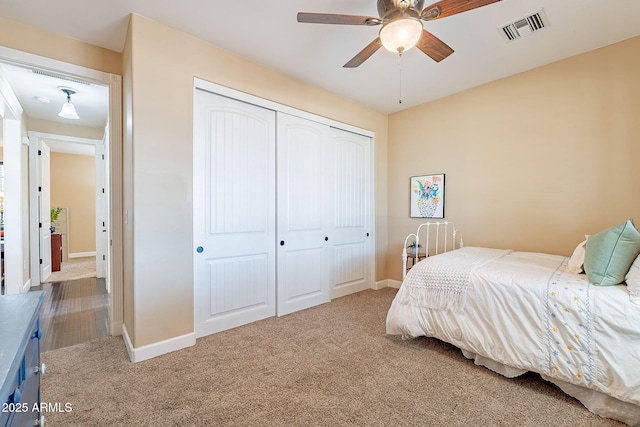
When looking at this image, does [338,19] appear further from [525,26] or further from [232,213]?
[232,213]

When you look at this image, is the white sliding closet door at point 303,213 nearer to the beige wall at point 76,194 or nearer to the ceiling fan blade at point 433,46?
the ceiling fan blade at point 433,46

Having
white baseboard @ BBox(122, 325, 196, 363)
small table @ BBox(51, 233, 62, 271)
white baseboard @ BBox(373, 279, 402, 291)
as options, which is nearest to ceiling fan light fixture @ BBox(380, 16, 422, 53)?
white baseboard @ BBox(122, 325, 196, 363)

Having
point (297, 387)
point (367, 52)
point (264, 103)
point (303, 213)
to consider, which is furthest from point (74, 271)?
point (367, 52)

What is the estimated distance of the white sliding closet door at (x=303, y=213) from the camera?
10.7 ft

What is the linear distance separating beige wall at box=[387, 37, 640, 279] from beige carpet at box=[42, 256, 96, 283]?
19.7 ft

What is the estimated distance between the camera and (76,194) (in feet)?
23.4

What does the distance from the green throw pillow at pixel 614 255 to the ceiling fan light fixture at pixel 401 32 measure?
1.80 m

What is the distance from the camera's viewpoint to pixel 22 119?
3.96 m

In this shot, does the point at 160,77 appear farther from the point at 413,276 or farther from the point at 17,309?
the point at 413,276

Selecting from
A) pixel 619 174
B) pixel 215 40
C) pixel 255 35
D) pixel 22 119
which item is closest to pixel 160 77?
pixel 215 40

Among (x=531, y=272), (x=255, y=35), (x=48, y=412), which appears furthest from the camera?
(x=255, y=35)

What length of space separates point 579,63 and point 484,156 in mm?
1157

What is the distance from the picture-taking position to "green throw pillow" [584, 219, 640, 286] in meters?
1.78

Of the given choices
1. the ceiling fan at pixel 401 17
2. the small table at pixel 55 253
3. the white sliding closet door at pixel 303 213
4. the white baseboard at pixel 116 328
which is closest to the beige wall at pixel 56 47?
the white sliding closet door at pixel 303 213
